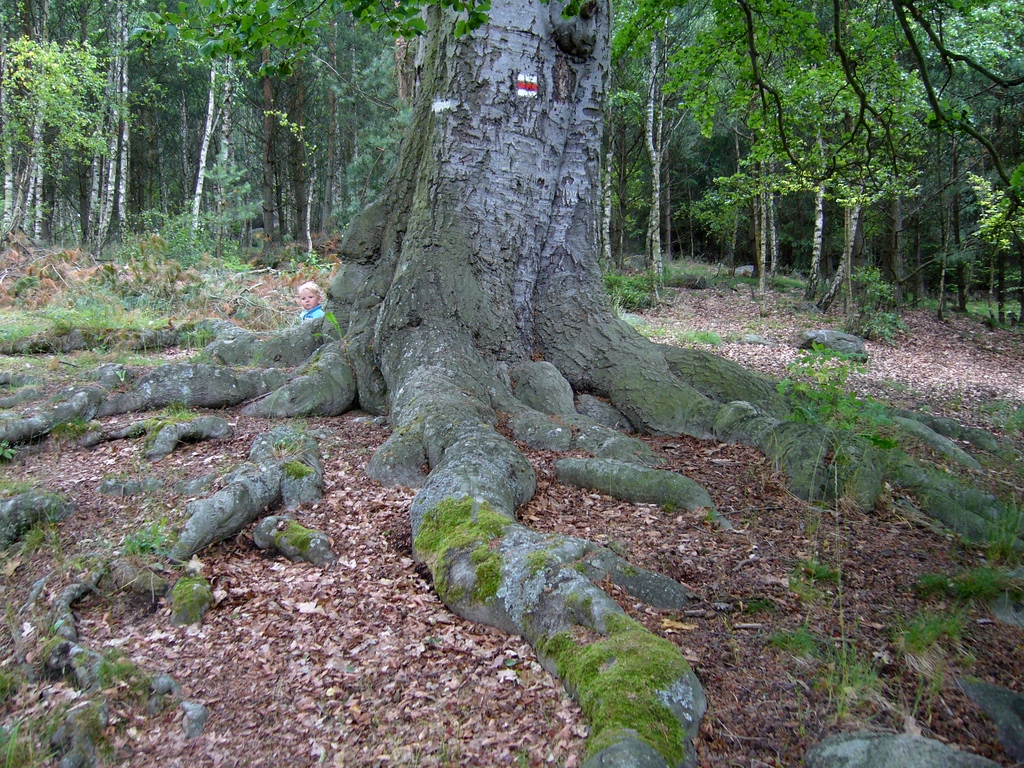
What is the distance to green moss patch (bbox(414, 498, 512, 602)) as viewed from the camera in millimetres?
2859

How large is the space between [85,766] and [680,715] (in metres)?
1.91

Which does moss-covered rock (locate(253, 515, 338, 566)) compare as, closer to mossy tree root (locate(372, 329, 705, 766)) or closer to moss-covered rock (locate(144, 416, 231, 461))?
mossy tree root (locate(372, 329, 705, 766))

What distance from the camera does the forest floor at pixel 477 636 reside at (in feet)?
7.01

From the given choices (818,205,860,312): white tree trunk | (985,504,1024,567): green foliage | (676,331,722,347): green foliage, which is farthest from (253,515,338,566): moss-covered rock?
(818,205,860,312): white tree trunk

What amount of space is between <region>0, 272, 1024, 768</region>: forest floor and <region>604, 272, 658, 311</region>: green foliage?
11161 mm

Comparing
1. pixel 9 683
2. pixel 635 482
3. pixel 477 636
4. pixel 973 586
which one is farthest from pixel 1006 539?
pixel 9 683

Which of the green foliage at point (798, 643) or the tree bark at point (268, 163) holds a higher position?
the tree bark at point (268, 163)

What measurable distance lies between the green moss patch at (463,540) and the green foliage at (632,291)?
38.2 ft

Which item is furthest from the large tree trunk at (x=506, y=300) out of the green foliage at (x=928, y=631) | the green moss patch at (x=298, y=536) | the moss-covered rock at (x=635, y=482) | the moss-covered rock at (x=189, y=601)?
the moss-covered rock at (x=189, y=601)

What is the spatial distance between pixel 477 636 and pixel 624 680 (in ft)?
2.53

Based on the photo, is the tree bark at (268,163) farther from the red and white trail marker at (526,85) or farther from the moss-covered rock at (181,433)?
the moss-covered rock at (181,433)

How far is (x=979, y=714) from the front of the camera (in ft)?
6.99

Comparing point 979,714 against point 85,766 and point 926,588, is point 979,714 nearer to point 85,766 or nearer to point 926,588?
point 926,588

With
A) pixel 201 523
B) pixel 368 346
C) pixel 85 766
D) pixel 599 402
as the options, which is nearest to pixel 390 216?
pixel 368 346
